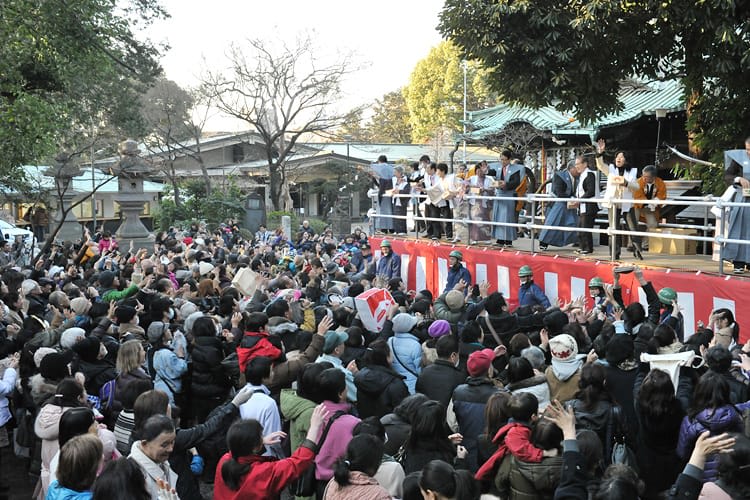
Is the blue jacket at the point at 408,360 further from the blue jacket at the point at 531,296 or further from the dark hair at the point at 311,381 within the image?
the blue jacket at the point at 531,296

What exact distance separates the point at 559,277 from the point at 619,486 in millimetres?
7816

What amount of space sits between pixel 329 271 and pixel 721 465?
34.3ft

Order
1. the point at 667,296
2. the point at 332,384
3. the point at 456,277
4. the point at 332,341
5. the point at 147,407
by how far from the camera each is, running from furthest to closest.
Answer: the point at 456,277 → the point at 667,296 → the point at 332,341 → the point at 332,384 → the point at 147,407

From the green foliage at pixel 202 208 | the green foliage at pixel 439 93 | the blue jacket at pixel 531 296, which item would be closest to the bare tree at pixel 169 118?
the green foliage at pixel 202 208

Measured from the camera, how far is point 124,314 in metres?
7.77

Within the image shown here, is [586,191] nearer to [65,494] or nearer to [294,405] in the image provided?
[294,405]

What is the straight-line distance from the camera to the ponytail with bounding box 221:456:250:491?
445 cm

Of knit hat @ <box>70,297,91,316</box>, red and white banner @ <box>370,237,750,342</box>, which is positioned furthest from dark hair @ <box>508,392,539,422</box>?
knit hat @ <box>70,297,91,316</box>

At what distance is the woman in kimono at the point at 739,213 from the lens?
29.5 feet

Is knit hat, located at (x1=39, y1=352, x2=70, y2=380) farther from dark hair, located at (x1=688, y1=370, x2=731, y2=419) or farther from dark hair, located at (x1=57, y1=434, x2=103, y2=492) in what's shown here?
dark hair, located at (x1=688, y1=370, x2=731, y2=419)

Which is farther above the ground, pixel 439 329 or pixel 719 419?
pixel 439 329

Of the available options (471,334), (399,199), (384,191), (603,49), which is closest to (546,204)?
(603,49)

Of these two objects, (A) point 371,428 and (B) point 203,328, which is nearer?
(A) point 371,428

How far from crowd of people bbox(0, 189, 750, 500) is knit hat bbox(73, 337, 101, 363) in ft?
0.05
